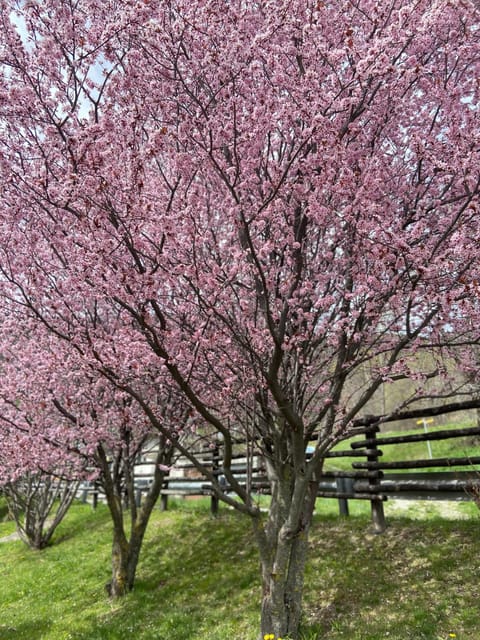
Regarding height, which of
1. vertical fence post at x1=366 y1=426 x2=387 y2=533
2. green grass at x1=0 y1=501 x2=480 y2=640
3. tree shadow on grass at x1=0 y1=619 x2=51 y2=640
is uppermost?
vertical fence post at x1=366 y1=426 x2=387 y2=533

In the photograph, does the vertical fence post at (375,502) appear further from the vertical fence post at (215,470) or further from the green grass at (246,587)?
the vertical fence post at (215,470)

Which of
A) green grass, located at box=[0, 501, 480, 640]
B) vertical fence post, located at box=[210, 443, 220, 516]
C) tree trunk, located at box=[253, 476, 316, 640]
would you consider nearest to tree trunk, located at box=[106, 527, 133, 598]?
green grass, located at box=[0, 501, 480, 640]

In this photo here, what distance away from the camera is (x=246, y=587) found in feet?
23.9

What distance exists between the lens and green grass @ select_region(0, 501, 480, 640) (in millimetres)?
5242

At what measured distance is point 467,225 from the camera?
4.93 m

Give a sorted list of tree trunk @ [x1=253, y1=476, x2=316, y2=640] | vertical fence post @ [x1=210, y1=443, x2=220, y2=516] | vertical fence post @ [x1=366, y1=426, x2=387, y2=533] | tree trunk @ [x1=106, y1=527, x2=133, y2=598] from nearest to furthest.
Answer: tree trunk @ [x1=253, y1=476, x2=316, y2=640]
vertical fence post @ [x1=366, y1=426, x2=387, y2=533]
tree trunk @ [x1=106, y1=527, x2=133, y2=598]
vertical fence post @ [x1=210, y1=443, x2=220, y2=516]

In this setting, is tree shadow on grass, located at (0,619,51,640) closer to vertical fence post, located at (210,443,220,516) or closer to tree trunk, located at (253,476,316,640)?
vertical fence post, located at (210,443,220,516)

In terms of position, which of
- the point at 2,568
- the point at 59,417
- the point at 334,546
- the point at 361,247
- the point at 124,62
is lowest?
the point at 2,568

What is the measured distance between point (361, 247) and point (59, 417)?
22.6 ft

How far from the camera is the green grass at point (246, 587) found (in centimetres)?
524

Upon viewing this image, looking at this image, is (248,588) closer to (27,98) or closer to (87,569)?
(87,569)

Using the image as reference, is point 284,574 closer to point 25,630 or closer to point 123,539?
point 123,539

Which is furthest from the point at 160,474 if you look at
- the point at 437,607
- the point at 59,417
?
the point at 437,607

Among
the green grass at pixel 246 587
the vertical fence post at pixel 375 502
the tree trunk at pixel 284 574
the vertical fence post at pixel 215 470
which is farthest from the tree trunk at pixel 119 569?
the vertical fence post at pixel 375 502
